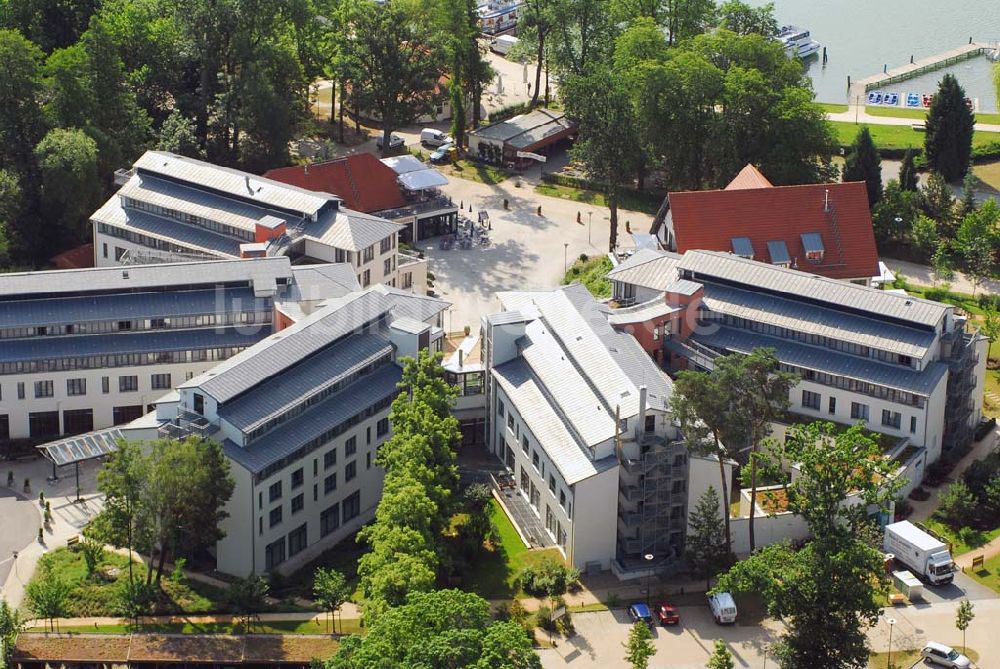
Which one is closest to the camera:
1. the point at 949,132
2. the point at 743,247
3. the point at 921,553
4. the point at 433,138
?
the point at 921,553

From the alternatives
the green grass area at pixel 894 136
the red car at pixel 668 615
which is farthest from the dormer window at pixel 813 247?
the red car at pixel 668 615

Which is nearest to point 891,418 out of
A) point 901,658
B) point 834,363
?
point 834,363

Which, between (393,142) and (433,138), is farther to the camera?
(433,138)

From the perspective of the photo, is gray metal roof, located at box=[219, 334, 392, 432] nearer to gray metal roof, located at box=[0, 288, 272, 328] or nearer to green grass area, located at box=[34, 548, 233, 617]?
green grass area, located at box=[34, 548, 233, 617]

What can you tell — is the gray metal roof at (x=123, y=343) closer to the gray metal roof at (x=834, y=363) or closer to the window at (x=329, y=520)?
the window at (x=329, y=520)

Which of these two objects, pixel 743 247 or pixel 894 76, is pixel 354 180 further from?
pixel 894 76

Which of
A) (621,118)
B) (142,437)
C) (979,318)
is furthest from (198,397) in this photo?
(979,318)
